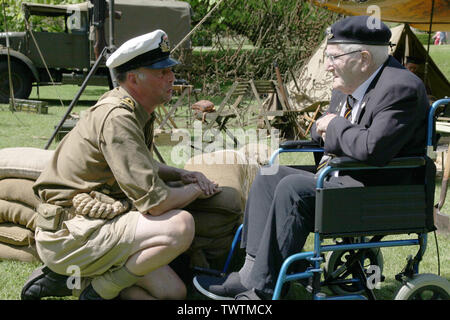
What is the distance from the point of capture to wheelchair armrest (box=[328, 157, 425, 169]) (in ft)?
8.37

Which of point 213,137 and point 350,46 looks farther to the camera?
point 213,137

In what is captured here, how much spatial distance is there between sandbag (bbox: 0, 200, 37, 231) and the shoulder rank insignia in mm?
1117

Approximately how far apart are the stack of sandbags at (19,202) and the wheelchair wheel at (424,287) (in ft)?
7.18

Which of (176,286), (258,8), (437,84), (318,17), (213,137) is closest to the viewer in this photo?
(176,286)

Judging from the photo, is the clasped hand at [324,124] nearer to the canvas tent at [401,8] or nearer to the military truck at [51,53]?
the canvas tent at [401,8]

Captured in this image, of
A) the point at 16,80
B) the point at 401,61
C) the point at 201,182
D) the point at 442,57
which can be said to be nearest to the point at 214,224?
the point at 201,182

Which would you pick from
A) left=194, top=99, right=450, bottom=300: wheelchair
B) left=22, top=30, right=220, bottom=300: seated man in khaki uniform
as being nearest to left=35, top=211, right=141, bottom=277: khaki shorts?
left=22, top=30, right=220, bottom=300: seated man in khaki uniform

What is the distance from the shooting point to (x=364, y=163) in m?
2.57

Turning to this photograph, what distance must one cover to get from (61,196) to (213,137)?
612 centimetres

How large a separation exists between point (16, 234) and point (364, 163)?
224cm

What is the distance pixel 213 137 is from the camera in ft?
29.4

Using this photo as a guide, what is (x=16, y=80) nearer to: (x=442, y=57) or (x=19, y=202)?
(x=19, y=202)
